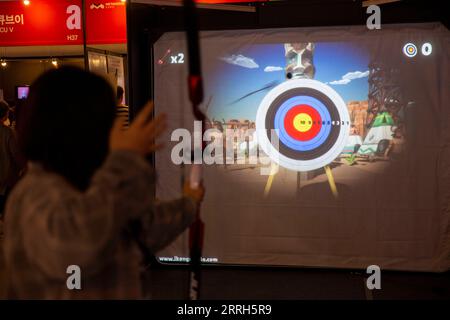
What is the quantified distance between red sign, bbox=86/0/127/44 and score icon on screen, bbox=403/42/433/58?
2934 mm

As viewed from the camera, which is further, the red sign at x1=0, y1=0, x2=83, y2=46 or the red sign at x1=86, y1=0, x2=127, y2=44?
the red sign at x1=0, y1=0, x2=83, y2=46

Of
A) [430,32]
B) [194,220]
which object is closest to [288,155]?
[430,32]

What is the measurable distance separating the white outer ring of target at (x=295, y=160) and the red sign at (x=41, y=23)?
3.06 metres

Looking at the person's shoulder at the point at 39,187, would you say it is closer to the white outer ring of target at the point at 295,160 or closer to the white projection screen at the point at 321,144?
the white projection screen at the point at 321,144

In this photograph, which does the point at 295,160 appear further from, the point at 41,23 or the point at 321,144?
the point at 41,23

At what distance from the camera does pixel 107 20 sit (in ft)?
16.8

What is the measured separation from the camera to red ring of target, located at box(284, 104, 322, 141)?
3.22 m

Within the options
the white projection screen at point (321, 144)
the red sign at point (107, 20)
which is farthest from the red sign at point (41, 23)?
the white projection screen at point (321, 144)

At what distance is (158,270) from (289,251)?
866 mm

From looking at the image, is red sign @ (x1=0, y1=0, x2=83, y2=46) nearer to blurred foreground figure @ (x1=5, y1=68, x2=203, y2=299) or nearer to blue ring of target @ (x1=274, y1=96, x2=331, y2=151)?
blue ring of target @ (x1=274, y1=96, x2=331, y2=151)

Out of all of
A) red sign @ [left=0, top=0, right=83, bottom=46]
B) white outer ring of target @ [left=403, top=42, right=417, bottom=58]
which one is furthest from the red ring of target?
red sign @ [left=0, top=0, right=83, bottom=46]

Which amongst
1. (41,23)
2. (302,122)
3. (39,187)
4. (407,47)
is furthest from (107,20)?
(39,187)

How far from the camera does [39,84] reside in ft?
2.93

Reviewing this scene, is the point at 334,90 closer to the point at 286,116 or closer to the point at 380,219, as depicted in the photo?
the point at 286,116
